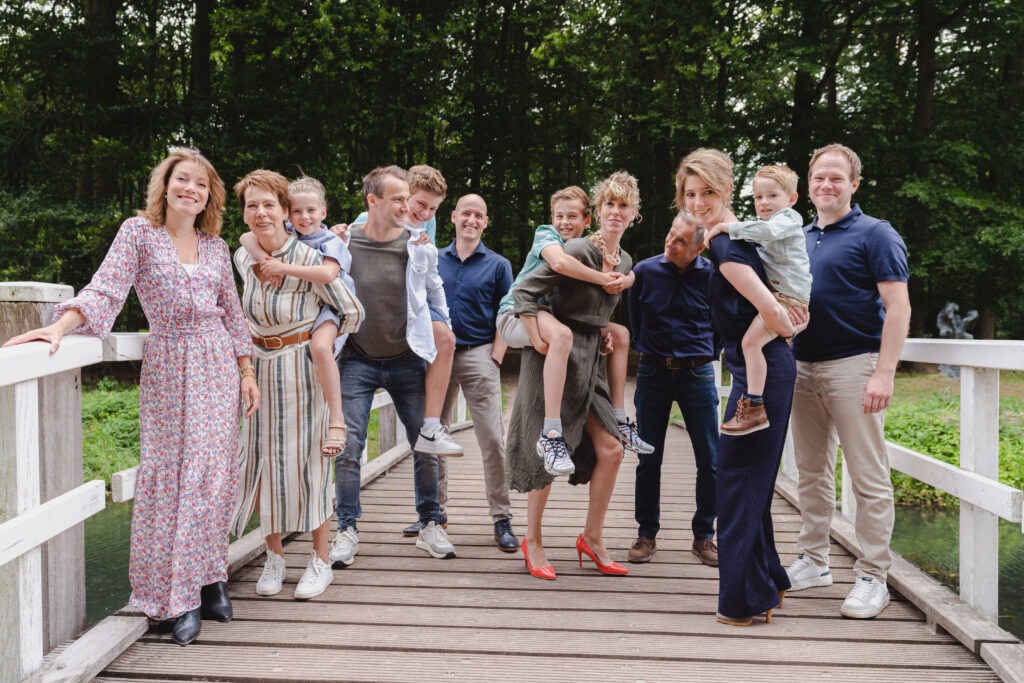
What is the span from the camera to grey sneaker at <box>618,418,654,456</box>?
313 cm

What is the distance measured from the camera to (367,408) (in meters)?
3.40

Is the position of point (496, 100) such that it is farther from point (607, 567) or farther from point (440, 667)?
point (440, 667)

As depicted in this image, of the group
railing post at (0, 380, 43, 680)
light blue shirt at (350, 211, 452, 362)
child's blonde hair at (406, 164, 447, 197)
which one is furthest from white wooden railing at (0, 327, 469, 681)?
child's blonde hair at (406, 164, 447, 197)

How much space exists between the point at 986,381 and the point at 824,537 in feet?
2.90

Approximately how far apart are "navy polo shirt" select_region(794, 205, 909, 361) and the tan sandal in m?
1.84

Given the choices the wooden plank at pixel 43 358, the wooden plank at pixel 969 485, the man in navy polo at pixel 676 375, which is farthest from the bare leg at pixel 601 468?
the wooden plank at pixel 43 358

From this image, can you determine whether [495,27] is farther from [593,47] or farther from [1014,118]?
[1014,118]

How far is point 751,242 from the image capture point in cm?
257

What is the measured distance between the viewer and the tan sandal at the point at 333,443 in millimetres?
2842

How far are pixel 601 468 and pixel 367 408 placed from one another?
42.9 inches

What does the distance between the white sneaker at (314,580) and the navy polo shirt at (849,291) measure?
2089mm

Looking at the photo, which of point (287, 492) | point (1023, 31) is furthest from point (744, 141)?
point (287, 492)

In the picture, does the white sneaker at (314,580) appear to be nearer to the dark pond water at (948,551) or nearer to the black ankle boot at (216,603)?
the black ankle boot at (216,603)

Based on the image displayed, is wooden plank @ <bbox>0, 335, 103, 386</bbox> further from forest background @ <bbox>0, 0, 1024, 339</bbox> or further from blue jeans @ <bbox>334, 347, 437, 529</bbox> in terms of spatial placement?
forest background @ <bbox>0, 0, 1024, 339</bbox>
